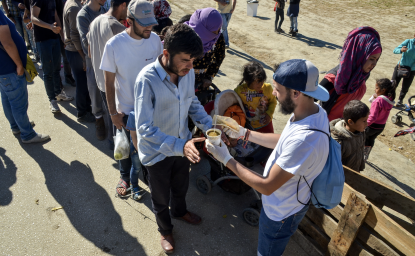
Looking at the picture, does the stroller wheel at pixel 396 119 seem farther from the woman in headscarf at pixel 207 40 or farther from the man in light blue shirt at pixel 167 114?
the man in light blue shirt at pixel 167 114

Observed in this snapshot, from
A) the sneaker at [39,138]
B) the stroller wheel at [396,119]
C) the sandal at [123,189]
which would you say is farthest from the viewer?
the stroller wheel at [396,119]

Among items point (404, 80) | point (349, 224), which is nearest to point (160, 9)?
point (349, 224)

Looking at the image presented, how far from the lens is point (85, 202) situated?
3676 mm

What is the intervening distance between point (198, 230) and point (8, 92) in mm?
3384

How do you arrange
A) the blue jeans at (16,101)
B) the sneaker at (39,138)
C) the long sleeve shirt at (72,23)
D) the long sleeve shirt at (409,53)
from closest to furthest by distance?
the blue jeans at (16,101) → the long sleeve shirt at (72,23) → the sneaker at (39,138) → the long sleeve shirt at (409,53)

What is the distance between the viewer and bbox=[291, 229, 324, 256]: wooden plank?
9.73 feet

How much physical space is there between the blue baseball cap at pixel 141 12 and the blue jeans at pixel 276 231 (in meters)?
2.30

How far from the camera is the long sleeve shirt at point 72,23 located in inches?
175

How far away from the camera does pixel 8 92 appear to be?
415 cm

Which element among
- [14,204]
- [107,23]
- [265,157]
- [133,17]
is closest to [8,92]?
[14,204]

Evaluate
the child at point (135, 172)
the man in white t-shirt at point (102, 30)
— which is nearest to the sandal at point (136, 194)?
the child at point (135, 172)

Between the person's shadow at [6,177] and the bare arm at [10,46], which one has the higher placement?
the bare arm at [10,46]

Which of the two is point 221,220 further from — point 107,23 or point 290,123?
point 107,23

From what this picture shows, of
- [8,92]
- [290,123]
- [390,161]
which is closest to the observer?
[290,123]
